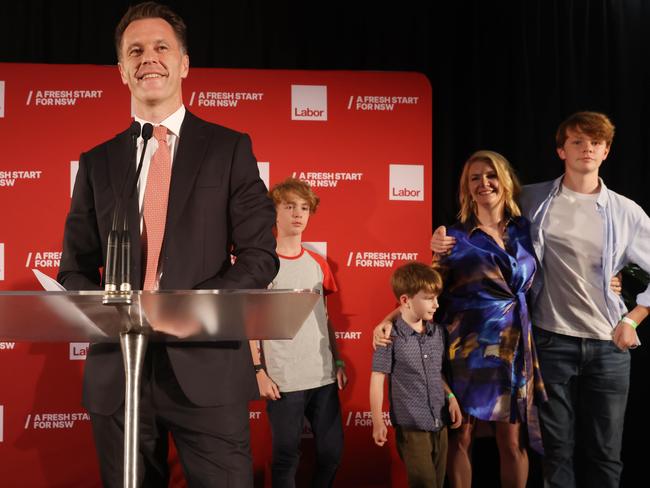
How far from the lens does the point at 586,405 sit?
3.57m

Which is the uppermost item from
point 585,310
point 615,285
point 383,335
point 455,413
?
point 615,285

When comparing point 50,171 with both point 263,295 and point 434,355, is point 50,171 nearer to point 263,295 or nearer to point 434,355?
point 434,355

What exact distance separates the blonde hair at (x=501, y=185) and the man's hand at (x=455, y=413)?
0.88 meters

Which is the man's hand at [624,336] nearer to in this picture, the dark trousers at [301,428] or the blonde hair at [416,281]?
the blonde hair at [416,281]

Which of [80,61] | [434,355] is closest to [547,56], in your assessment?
[434,355]

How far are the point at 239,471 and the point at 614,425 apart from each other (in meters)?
2.30

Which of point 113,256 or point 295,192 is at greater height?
point 295,192

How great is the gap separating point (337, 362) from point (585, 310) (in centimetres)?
130

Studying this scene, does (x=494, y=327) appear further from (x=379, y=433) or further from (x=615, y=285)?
(x=379, y=433)

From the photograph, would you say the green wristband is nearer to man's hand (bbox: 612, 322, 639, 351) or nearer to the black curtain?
man's hand (bbox: 612, 322, 639, 351)

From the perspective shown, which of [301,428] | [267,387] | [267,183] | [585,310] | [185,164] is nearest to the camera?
[185,164]

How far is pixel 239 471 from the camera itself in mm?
1860

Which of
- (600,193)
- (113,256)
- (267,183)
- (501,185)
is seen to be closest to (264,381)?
(267,183)

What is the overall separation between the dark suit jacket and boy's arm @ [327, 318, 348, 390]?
6.71 feet
